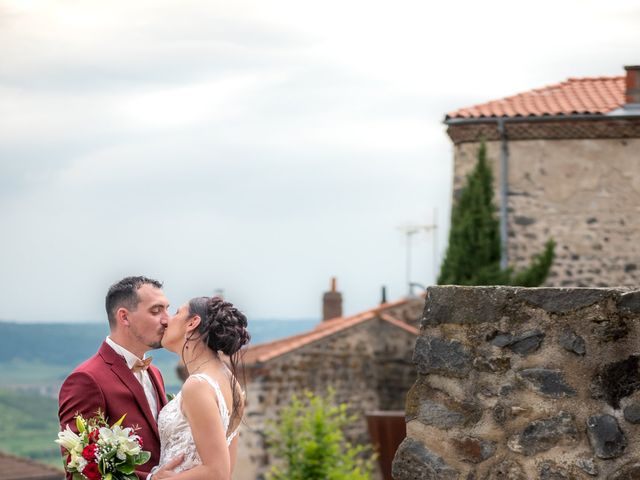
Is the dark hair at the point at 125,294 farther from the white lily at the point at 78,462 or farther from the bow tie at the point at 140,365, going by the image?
the white lily at the point at 78,462

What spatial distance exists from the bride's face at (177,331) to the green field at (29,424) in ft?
240

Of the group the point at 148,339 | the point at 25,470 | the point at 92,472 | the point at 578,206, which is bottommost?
the point at 25,470

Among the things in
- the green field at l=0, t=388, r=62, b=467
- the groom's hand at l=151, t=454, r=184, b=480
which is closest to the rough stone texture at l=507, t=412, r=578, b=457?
the groom's hand at l=151, t=454, r=184, b=480

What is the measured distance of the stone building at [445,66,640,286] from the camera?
21188 mm

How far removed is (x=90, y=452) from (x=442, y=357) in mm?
1373

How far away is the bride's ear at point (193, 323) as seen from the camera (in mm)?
5449

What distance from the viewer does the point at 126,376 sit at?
5.64 metres

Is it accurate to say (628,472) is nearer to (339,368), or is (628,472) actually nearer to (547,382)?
(547,382)

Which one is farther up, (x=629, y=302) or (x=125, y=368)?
(x=629, y=302)

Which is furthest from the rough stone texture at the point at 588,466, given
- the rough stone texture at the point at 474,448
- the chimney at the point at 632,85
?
the chimney at the point at 632,85

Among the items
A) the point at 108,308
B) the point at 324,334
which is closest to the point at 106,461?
the point at 108,308

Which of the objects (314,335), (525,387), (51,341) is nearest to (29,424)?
(51,341)

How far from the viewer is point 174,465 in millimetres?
5379

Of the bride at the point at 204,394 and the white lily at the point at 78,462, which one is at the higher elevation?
the bride at the point at 204,394
